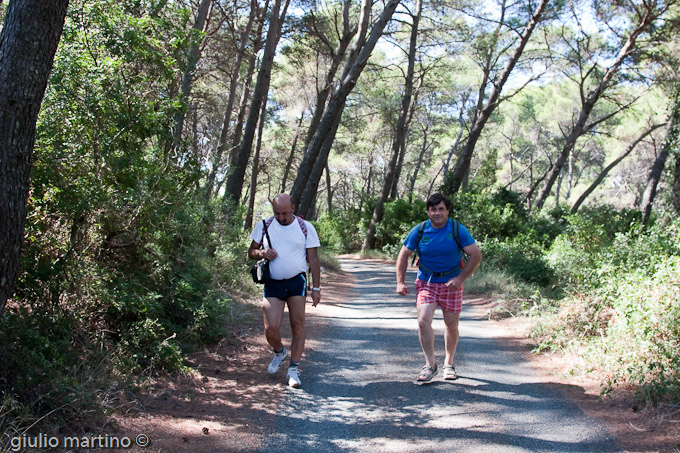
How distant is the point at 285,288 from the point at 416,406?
1633mm

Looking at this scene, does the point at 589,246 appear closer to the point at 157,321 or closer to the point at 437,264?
the point at 437,264

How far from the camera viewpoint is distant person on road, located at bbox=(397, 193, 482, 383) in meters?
5.80

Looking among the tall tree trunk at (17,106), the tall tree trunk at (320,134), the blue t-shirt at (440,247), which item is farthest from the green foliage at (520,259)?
the tall tree trunk at (17,106)

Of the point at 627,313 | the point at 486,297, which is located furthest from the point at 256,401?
the point at 486,297

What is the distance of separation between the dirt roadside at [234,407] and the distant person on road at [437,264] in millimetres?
1362

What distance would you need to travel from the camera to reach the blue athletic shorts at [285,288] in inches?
227

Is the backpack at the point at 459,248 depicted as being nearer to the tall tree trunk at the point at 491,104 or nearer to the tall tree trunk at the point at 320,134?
the tall tree trunk at the point at 320,134

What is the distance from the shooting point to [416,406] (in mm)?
5234

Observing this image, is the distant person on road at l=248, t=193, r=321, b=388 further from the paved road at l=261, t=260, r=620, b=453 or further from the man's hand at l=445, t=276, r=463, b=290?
the man's hand at l=445, t=276, r=463, b=290

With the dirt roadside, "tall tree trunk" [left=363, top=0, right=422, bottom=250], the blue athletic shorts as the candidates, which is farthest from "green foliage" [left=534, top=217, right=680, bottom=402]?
"tall tree trunk" [left=363, top=0, right=422, bottom=250]

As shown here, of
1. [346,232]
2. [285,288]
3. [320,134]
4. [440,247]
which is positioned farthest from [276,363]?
[346,232]

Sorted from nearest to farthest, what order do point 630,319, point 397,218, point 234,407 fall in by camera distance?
1. point 234,407
2. point 630,319
3. point 397,218

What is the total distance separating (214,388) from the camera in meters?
5.66

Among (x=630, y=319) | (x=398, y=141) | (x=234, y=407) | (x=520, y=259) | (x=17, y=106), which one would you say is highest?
(x=398, y=141)
